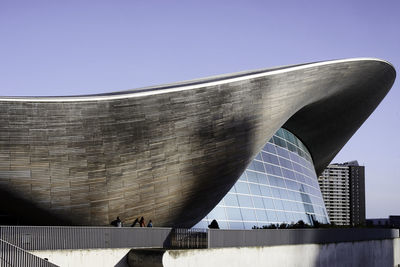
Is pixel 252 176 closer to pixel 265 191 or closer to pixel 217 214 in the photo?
pixel 265 191

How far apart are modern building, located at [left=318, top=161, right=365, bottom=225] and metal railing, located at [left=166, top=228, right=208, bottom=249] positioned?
139152 millimetres

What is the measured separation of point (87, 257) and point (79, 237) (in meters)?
0.75

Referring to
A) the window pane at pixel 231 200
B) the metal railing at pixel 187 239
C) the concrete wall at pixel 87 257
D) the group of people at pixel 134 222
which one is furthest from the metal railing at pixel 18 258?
the window pane at pixel 231 200

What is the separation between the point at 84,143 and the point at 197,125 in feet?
19.1

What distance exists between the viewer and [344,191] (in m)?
163

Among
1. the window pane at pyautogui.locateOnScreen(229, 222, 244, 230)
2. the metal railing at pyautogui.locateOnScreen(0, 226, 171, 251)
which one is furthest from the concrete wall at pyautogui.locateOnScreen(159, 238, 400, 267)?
the window pane at pyautogui.locateOnScreen(229, 222, 244, 230)

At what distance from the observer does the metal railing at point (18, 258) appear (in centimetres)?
1727

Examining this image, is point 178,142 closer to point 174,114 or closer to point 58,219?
point 174,114

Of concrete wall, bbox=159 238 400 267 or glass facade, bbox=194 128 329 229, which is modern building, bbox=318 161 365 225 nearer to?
glass facade, bbox=194 128 329 229

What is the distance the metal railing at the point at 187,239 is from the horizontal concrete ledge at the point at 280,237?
0.26m

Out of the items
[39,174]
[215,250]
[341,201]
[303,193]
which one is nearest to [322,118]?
[303,193]

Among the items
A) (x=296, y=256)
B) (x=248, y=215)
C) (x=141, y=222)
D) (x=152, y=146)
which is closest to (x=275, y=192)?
(x=248, y=215)

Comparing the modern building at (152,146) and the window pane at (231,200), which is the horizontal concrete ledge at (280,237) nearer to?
the modern building at (152,146)

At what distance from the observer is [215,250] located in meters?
23.3
